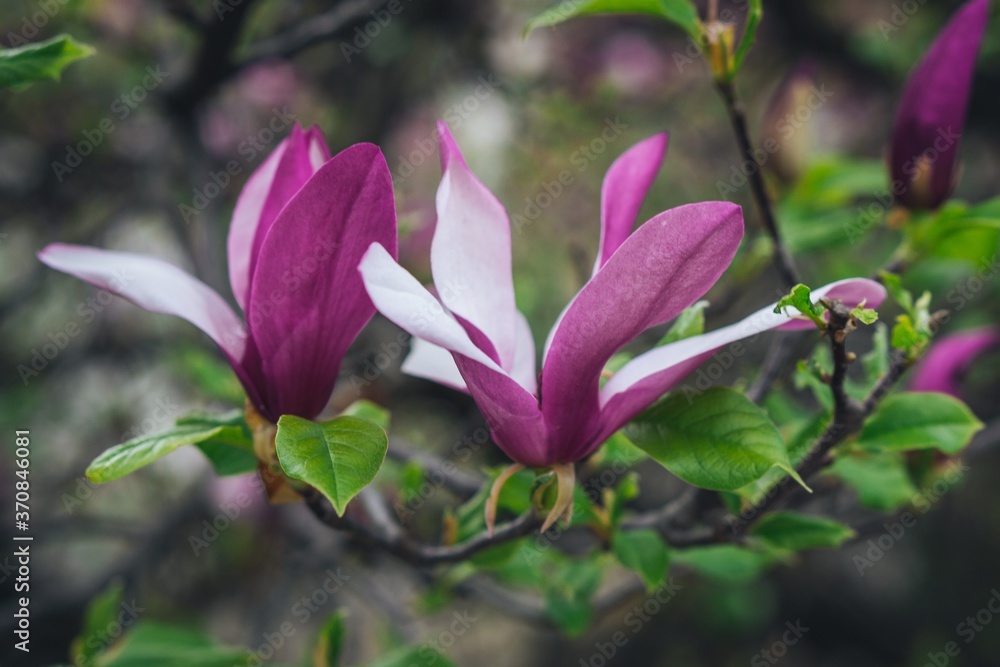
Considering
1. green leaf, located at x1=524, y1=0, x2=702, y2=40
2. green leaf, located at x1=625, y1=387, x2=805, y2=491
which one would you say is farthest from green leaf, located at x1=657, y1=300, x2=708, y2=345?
green leaf, located at x1=524, y1=0, x2=702, y2=40

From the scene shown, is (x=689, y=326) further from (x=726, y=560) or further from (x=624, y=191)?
(x=726, y=560)

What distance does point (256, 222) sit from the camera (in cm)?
61

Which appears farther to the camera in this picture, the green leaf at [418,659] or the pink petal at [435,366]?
the green leaf at [418,659]

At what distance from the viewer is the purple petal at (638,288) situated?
0.48 m

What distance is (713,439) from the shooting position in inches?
22.4

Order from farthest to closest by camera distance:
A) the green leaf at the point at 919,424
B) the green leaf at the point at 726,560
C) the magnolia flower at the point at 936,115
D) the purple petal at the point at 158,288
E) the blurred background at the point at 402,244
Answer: the blurred background at the point at 402,244 < the green leaf at the point at 726,560 < the magnolia flower at the point at 936,115 < the green leaf at the point at 919,424 < the purple petal at the point at 158,288

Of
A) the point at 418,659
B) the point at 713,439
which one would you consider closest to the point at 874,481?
the point at 713,439

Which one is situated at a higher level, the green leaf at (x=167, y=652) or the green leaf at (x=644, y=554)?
the green leaf at (x=644, y=554)

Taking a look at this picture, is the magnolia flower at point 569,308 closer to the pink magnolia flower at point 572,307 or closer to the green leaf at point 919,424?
the pink magnolia flower at point 572,307

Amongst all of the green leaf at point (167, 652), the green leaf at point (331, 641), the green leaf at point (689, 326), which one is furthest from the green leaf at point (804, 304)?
the green leaf at point (167, 652)

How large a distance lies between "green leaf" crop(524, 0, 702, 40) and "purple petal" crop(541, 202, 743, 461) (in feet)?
1.02

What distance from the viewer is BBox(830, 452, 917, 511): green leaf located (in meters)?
0.87

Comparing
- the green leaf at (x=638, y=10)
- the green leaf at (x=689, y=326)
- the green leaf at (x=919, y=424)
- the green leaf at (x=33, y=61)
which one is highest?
the green leaf at (x=638, y=10)

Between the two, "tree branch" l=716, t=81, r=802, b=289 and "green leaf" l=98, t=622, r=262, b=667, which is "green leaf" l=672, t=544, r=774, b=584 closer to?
"tree branch" l=716, t=81, r=802, b=289
